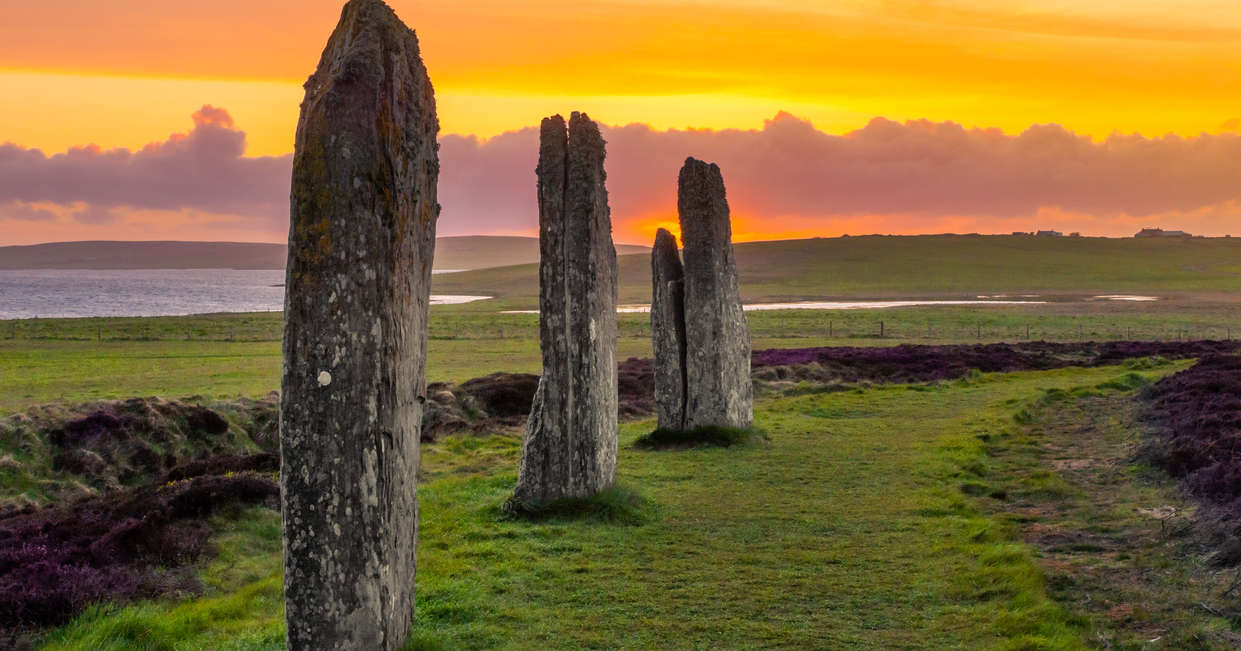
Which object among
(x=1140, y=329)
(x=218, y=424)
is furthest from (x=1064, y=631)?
(x=1140, y=329)

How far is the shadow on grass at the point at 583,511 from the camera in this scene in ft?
51.9

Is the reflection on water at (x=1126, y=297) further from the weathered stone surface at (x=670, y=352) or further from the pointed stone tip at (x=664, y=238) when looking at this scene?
the weathered stone surface at (x=670, y=352)

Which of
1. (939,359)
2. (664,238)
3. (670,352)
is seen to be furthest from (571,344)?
(939,359)

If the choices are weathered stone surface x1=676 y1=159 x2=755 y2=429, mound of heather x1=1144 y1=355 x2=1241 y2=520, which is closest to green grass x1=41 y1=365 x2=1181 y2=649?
weathered stone surface x1=676 y1=159 x2=755 y2=429

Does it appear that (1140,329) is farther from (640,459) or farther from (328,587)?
(328,587)

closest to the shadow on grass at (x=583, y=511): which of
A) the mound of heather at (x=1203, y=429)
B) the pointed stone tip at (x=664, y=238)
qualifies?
the mound of heather at (x=1203, y=429)

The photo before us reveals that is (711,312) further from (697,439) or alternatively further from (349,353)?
(349,353)

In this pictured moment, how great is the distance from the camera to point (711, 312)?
917 inches

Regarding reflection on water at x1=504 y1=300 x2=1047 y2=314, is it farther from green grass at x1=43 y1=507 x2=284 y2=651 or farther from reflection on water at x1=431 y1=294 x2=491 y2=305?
green grass at x1=43 y1=507 x2=284 y2=651

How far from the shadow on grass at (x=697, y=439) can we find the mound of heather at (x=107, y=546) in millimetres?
9048

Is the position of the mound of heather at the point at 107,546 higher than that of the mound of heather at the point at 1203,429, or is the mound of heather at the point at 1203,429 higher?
the mound of heather at the point at 1203,429

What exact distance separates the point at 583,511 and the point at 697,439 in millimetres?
7419


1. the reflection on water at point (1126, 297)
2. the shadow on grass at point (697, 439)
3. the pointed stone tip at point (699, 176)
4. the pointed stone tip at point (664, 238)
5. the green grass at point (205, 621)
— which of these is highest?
the pointed stone tip at point (699, 176)

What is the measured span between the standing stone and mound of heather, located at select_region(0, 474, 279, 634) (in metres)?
4.24
